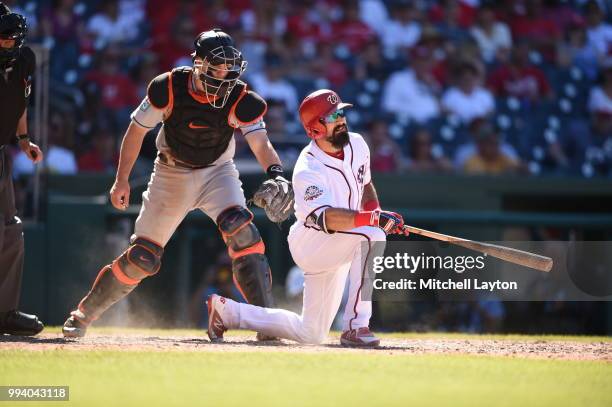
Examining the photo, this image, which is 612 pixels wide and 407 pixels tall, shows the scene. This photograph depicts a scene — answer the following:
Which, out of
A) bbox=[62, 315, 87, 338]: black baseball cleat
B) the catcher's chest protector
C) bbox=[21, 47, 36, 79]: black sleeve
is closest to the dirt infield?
bbox=[62, 315, 87, 338]: black baseball cleat

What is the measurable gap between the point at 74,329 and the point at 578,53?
918cm

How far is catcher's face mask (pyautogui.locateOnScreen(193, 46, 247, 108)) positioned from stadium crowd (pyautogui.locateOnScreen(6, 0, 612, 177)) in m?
4.19

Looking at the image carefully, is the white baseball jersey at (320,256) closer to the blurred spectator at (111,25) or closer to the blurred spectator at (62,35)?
the blurred spectator at (62,35)

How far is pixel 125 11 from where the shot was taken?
41.1ft

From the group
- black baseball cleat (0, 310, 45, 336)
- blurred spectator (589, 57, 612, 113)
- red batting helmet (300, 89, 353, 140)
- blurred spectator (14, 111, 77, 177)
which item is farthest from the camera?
blurred spectator (589, 57, 612, 113)

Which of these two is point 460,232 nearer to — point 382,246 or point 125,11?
point 382,246

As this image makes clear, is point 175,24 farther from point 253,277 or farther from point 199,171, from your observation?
point 253,277

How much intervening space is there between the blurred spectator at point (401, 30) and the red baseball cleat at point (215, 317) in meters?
7.23

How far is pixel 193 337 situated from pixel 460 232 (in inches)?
144

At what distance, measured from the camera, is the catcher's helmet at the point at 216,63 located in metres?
6.11

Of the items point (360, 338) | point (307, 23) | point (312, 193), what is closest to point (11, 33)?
point (312, 193)

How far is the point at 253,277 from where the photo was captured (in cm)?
638

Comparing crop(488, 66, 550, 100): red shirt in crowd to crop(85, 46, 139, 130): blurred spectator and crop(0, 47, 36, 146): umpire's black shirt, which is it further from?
crop(0, 47, 36, 146): umpire's black shirt

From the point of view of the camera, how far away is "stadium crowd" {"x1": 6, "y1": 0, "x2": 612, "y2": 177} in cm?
1130
